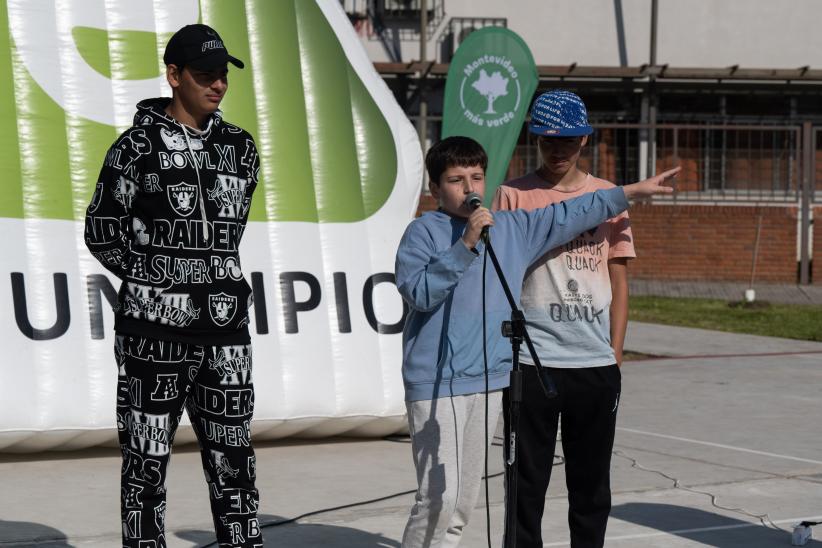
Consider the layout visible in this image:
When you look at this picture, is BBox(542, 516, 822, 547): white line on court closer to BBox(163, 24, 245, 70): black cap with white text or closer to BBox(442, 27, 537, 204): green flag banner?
BBox(163, 24, 245, 70): black cap with white text

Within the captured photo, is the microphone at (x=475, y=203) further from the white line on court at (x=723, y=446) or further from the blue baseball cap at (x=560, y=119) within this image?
the white line on court at (x=723, y=446)

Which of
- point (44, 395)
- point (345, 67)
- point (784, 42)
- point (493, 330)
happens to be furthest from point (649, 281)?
point (493, 330)

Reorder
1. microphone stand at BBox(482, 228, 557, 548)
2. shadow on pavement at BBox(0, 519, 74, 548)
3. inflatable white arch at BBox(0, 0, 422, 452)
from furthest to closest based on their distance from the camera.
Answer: inflatable white arch at BBox(0, 0, 422, 452) → shadow on pavement at BBox(0, 519, 74, 548) → microphone stand at BBox(482, 228, 557, 548)

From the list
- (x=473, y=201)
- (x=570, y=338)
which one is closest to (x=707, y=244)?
(x=570, y=338)

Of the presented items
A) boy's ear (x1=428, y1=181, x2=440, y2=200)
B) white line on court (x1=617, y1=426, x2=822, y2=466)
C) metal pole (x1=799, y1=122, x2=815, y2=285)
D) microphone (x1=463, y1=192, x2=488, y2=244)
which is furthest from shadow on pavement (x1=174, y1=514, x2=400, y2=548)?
metal pole (x1=799, y1=122, x2=815, y2=285)

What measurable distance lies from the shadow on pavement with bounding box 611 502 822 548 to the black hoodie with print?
8.08 ft

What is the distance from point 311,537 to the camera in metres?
5.78

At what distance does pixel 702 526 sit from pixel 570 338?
1.73 m

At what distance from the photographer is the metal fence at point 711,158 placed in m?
22.0

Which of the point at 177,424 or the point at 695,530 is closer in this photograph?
the point at 177,424

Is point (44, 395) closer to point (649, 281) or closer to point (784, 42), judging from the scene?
point (649, 281)

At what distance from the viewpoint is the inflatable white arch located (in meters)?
7.03

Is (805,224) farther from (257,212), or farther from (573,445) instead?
(573,445)

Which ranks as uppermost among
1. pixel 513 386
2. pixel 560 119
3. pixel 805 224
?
pixel 560 119
